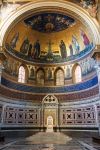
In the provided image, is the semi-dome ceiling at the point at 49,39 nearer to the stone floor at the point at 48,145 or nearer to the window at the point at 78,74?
the window at the point at 78,74

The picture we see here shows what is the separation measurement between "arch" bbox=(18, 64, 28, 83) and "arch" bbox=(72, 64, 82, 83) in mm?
5568

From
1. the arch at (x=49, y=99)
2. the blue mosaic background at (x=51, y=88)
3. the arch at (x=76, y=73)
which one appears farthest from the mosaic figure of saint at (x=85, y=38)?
the arch at (x=49, y=99)

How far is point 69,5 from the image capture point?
1759 cm

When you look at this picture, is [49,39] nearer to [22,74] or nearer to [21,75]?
[22,74]

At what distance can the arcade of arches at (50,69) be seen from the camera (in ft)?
55.5

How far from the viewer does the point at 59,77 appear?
2138 centimetres

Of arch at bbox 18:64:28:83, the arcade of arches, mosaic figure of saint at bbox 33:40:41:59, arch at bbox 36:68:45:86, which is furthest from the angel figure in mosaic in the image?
arch at bbox 18:64:28:83

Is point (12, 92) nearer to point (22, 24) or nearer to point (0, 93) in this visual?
point (0, 93)

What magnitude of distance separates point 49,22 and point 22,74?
21.9ft

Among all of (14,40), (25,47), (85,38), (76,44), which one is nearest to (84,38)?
(85,38)

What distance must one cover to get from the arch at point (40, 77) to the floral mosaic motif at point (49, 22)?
16.2 feet

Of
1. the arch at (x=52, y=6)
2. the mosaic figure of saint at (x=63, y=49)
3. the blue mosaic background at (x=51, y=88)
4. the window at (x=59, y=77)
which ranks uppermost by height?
the arch at (x=52, y=6)

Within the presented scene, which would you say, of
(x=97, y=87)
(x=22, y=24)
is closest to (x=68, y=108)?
(x=97, y=87)

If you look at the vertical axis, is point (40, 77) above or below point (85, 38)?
below
